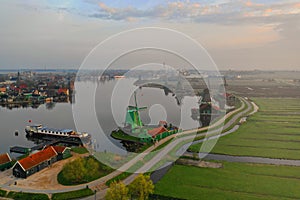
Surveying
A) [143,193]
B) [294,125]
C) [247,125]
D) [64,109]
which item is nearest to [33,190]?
[143,193]

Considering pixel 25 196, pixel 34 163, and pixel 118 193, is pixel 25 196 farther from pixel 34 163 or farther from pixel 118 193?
pixel 118 193

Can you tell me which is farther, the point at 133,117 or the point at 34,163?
the point at 133,117

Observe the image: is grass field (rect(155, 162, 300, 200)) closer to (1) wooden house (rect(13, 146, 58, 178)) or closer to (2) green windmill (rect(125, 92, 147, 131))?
(1) wooden house (rect(13, 146, 58, 178))

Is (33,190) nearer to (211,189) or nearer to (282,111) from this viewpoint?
(211,189)

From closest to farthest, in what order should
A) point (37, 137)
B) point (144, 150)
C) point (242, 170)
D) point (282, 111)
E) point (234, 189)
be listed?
point (234, 189) < point (242, 170) < point (144, 150) < point (37, 137) < point (282, 111)

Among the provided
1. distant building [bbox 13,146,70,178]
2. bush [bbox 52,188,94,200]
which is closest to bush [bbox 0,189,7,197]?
distant building [bbox 13,146,70,178]

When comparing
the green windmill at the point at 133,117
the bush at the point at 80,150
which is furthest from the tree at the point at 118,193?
the green windmill at the point at 133,117

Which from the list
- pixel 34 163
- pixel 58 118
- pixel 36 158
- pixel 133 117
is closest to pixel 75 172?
pixel 34 163
